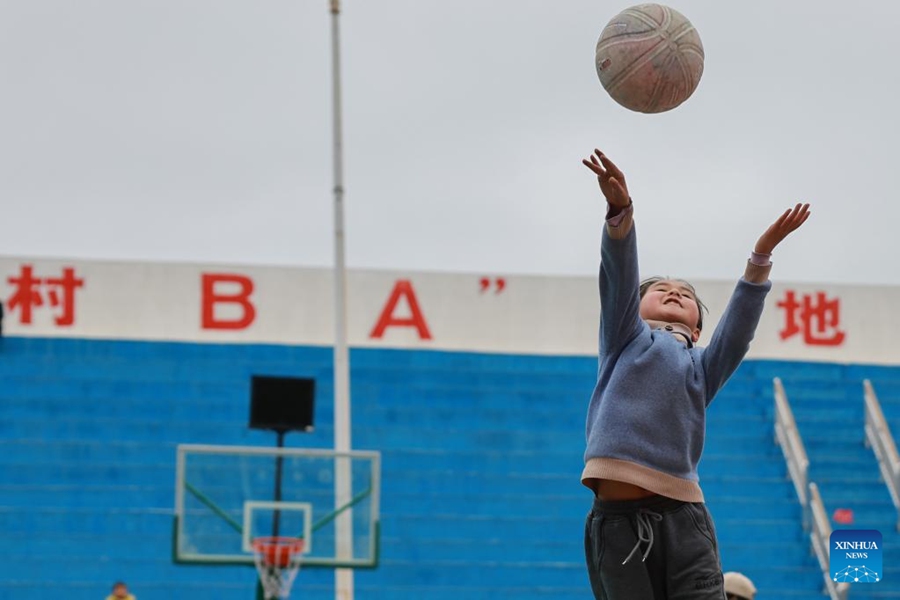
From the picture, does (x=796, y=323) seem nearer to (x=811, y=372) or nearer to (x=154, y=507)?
(x=811, y=372)

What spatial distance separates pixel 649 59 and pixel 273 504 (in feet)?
33.7

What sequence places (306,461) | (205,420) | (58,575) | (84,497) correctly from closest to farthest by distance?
(306,461)
(58,575)
(84,497)
(205,420)

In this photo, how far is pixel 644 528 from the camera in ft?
18.1

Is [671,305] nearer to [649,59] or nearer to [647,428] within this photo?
[647,428]

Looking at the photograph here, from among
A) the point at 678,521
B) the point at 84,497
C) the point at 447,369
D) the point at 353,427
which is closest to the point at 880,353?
the point at 447,369

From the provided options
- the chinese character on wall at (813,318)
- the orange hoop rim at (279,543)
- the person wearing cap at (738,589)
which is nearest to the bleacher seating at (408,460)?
the chinese character on wall at (813,318)

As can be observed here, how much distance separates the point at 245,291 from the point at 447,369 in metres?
3.31

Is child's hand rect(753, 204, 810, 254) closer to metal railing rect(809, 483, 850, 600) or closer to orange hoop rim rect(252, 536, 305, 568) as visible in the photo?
orange hoop rim rect(252, 536, 305, 568)

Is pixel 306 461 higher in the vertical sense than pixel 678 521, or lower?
higher

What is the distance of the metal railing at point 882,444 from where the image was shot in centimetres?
2300

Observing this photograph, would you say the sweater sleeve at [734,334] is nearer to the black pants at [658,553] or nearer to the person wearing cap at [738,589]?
the black pants at [658,553]

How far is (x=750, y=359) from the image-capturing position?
26.2 m

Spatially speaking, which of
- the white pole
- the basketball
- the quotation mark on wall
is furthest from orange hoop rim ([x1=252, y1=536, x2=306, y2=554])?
the quotation mark on wall

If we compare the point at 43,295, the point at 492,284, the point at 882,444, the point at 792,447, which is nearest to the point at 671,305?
the point at 792,447
